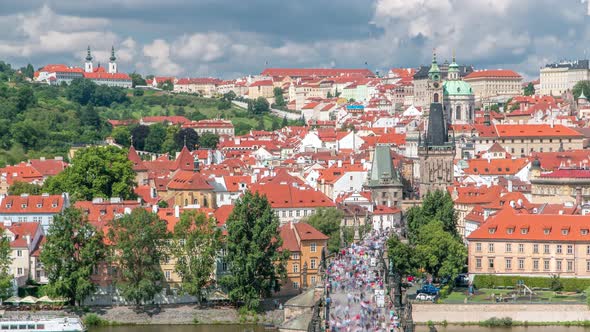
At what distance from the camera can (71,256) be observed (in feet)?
208

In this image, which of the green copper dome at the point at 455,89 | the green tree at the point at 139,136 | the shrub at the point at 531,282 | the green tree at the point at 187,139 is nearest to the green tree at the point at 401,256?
the shrub at the point at 531,282

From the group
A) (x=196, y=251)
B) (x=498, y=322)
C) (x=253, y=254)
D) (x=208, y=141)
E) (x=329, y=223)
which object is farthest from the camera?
(x=208, y=141)

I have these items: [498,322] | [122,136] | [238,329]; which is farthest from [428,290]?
[122,136]

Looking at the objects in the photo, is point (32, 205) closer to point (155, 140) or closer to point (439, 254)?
point (439, 254)

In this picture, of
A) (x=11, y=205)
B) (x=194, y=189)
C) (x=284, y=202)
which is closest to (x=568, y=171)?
(x=284, y=202)

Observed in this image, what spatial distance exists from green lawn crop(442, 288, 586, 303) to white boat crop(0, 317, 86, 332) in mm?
19425

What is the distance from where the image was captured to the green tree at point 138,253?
205 feet

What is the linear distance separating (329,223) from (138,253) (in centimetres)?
1803

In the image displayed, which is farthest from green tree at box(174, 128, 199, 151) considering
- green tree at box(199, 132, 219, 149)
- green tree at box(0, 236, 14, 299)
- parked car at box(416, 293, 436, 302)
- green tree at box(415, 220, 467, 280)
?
parked car at box(416, 293, 436, 302)

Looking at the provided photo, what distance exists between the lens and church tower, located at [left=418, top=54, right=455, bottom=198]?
105 metres

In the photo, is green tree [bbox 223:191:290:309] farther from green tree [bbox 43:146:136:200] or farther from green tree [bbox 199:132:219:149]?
green tree [bbox 199:132:219:149]

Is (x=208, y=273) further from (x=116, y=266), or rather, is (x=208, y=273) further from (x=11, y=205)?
(x=11, y=205)

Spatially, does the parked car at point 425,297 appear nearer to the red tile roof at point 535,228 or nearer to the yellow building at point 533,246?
the yellow building at point 533,246

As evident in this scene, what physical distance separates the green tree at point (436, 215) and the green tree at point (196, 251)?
15.0 metres
